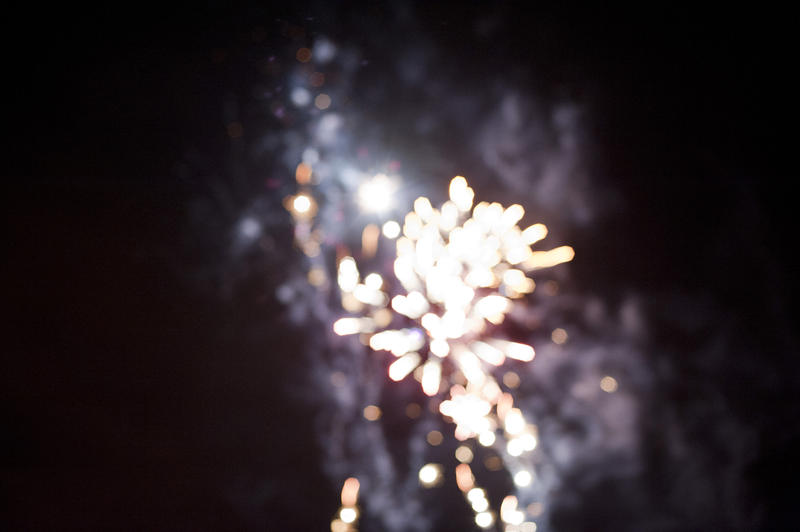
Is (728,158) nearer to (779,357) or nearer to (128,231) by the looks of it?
(779,357)

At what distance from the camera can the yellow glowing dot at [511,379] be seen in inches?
171

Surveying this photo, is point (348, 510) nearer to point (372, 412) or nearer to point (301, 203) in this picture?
point (372, 412)

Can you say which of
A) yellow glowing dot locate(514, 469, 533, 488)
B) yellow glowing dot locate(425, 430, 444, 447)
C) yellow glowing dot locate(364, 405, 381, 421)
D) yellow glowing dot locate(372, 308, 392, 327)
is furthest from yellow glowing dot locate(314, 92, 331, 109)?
yellow glowing dot locate(514, 469, 533, 488)

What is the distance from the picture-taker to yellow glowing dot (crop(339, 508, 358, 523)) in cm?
425

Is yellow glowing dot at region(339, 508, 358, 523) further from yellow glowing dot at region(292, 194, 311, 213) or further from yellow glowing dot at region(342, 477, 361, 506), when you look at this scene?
yellow glowing dot at region(292, 194, 311, 213)

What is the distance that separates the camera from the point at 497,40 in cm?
398

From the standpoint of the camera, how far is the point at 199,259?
3980 mm

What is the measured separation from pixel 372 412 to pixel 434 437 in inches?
21.2

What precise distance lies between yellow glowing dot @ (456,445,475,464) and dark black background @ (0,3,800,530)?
980mm

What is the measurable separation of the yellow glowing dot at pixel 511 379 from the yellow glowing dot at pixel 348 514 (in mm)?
1580

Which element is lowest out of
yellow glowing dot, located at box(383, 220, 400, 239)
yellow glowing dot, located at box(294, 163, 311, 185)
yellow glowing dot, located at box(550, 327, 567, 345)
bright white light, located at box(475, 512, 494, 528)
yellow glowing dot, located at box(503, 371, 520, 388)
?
bright white light, located at box(475, 512, 494, 528)

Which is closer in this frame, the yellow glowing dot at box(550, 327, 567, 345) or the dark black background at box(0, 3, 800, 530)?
the dark black background at box(0, 3, 800, 530)

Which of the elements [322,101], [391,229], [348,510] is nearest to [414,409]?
[348,510]

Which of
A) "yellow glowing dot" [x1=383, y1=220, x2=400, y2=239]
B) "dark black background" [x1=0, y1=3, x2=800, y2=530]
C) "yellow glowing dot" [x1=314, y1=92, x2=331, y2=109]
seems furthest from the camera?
"yellow glowing dot" [x1=383, y1=220, x2=400, y2=239]
